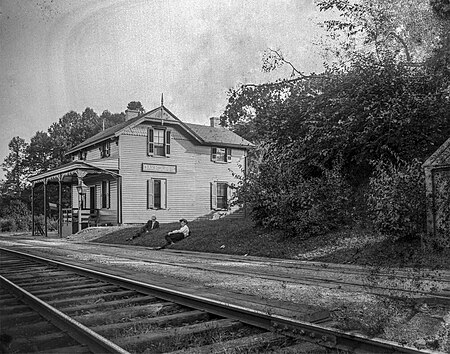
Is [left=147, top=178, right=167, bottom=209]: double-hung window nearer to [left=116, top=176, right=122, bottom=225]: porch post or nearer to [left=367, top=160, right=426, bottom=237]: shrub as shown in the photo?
[left=116, top=176, right=122, bottom=225]: porch post

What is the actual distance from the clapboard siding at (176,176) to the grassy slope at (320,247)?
11107 millimetres

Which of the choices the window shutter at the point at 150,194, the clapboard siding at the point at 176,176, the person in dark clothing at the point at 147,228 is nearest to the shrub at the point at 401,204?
the person in dark clothing at the point at 147,228

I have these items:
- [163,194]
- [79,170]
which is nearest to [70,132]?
[163,194]

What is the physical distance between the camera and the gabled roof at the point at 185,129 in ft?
94.1

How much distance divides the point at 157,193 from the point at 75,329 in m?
25.7

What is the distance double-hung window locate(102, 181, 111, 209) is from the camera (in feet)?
97.8

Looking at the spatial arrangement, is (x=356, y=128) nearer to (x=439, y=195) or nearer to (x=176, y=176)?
(x=439, y=195)

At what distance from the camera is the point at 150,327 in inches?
177

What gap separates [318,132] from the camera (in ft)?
49.5

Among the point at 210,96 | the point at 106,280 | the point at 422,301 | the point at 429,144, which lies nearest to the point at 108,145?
the point at 210,96

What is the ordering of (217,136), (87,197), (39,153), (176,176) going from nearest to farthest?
(176,176) → (87,197) → (217,136) → (39,153)

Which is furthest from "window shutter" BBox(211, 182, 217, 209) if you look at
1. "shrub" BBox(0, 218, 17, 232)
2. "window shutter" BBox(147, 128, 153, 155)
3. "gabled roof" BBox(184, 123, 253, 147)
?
"shrub" BBox(0, 218, 17, 232)

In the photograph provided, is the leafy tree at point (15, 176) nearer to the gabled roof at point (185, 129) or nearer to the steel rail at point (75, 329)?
the gabled roof at point (185, 129)

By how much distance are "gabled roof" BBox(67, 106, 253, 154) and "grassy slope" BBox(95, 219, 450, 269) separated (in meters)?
10.7
